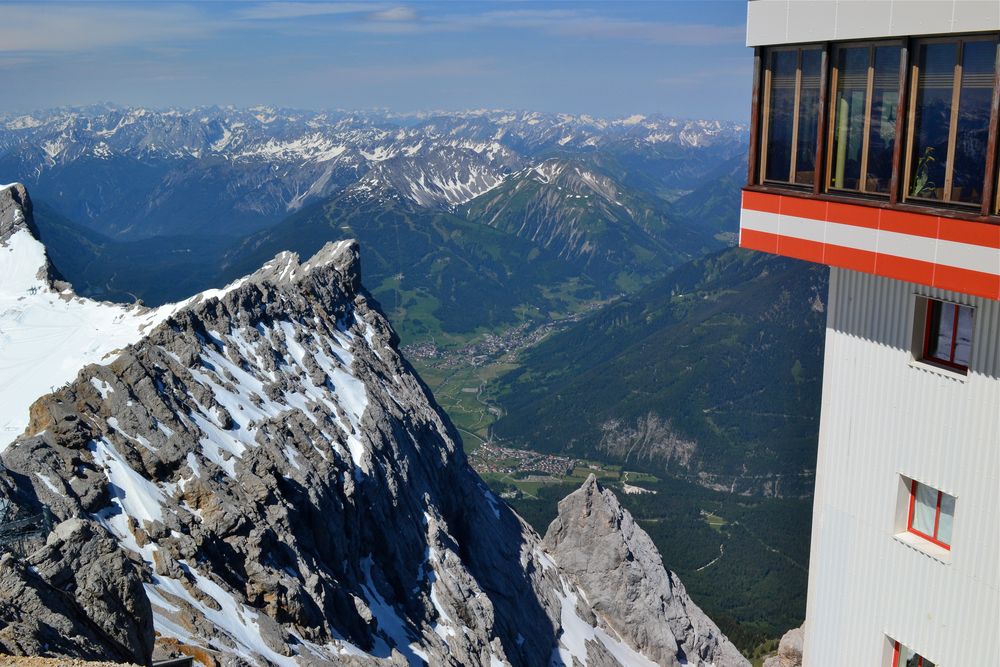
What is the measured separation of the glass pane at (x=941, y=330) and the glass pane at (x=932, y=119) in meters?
2.33

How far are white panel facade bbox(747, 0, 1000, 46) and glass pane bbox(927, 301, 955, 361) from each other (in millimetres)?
5341

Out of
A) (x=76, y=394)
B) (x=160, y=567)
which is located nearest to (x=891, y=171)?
(x=160, y=567)

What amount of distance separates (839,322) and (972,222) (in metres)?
4.77

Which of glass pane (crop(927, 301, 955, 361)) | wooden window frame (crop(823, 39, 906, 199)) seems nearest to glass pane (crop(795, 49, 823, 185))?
wooden window frame (crop(823, 39, 906, 199))

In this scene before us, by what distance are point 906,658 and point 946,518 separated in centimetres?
372

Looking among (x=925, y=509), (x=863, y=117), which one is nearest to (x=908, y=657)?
(x=925, y=509)

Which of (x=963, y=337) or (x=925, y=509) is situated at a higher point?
(x=963, y=337)

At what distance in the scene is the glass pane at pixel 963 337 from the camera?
57.0 feet

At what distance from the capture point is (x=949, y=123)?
16828mm

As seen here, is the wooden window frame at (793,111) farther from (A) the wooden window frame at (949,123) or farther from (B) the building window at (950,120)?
(B) the building window at (950,120)

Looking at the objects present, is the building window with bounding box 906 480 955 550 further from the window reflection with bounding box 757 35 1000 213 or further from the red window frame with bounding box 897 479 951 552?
the window reflection with bounding box 757 35 1000 213

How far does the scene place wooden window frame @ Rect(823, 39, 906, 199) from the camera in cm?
1745

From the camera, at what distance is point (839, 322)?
20.4 metres

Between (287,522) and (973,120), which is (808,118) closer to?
(973,120)
